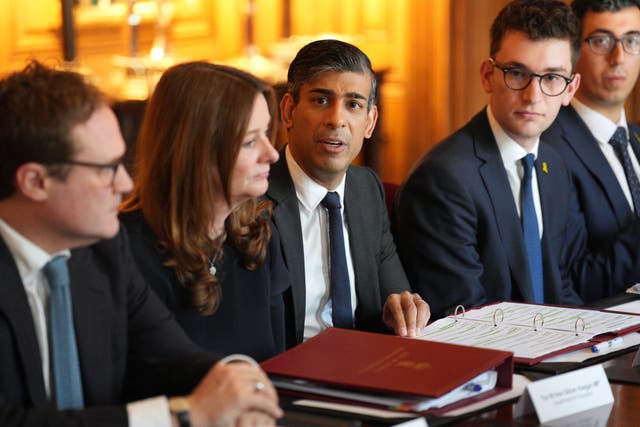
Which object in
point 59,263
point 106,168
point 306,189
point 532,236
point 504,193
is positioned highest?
point 106,168

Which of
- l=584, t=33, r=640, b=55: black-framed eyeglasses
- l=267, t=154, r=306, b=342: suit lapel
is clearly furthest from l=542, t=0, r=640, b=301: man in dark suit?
l=267, t=154, r=306, b=342: suit lapel

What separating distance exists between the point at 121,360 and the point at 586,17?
2389mm

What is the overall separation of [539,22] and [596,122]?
646 millimetres

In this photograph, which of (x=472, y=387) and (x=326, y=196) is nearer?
(x=472, y=387)

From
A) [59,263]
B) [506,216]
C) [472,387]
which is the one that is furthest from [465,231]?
[59,263]

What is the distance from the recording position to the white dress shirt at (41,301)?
155cm

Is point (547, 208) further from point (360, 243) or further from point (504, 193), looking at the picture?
point (360, 243)

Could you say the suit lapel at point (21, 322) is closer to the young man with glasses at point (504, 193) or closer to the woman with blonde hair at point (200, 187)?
the woman with blonde hair at point (200, 187)

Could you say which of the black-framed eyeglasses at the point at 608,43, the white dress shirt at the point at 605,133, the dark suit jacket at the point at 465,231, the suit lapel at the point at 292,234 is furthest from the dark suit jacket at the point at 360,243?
the black-framed eyeglasses at the point at 608,43

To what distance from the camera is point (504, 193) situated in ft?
9.39

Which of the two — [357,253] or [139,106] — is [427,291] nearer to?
[357,253]

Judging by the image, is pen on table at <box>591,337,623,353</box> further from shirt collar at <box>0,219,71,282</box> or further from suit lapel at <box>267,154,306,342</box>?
shirt collar at <box>0,219,71,282</box>

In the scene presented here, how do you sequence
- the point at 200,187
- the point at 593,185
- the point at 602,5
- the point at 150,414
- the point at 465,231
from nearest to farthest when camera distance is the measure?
the point at 150,414, the point at 200,187, the point at 465,231, the point at 593,185, the point at 602,5

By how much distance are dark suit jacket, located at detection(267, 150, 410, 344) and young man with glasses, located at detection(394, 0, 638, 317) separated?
123 millimetres
